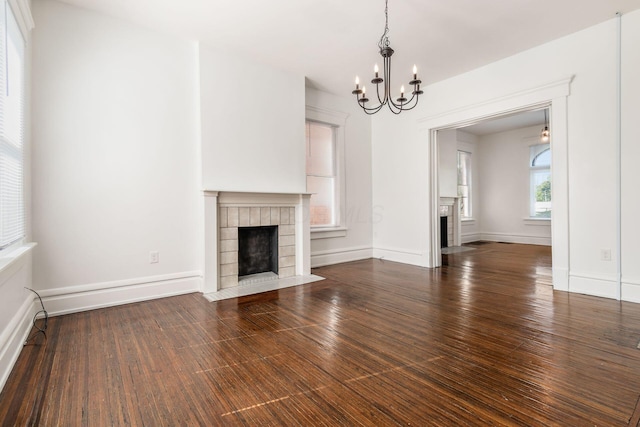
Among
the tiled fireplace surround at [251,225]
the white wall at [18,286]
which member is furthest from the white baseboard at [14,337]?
the tiled fireplace surround at [251,225]

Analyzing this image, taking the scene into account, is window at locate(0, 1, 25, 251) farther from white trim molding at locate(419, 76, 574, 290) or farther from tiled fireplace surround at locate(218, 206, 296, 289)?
white trim molding at locate(419, 76, 574, 290)

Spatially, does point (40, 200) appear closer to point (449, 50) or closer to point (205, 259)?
point (205, 259)

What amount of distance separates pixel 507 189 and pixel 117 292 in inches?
339

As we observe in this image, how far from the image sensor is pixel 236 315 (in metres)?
2.87

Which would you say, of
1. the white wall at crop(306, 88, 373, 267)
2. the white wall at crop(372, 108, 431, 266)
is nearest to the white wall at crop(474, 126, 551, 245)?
the white wall at crop(372, 108, 431, 266)

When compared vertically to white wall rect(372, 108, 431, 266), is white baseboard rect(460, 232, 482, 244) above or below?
below

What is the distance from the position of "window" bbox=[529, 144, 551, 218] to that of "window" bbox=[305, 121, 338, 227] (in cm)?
553

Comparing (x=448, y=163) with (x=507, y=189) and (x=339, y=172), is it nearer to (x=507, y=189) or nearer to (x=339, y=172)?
(x=507, y=189)

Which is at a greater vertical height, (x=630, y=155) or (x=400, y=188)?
(x=630, y=155)

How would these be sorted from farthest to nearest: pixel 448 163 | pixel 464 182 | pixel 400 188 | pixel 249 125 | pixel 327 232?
pixel 464 182 < pixel 448 163 < pixel 400 188 < pixel 327 232 < pixel 249 125

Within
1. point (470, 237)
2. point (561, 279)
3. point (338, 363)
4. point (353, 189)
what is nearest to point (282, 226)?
point (353, 189)

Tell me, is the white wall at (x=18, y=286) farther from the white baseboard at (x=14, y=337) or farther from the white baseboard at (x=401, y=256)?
the white baseboard at (x=401, y=256)

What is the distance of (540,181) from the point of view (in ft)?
25.5

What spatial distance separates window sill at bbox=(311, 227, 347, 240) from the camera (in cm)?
504
